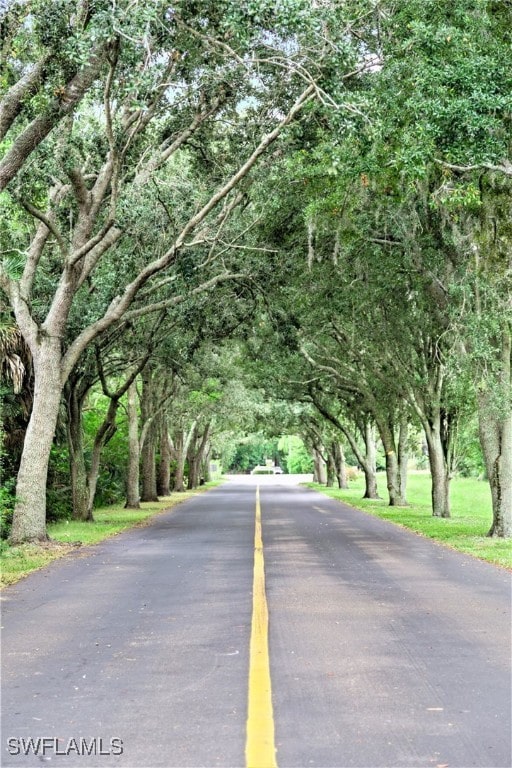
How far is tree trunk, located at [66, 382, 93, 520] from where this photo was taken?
24.2 meters

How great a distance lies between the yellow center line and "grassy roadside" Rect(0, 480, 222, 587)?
491 centimetres

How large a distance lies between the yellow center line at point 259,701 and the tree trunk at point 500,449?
→ 1036cm

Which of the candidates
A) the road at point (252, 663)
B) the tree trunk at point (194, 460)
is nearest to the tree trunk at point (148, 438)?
the tree trunk at point (194, 460)

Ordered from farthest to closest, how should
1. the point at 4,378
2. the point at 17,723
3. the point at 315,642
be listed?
1. the point at 4,378
2. the point at 315,642
3. the point at 17,723

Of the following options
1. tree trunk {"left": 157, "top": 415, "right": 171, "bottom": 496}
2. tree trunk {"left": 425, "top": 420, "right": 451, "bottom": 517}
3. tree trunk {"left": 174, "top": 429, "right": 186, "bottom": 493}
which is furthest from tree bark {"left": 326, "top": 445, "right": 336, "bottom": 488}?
tree trunk {"left": 425, "top": 420, "right": 451, "bottom": 517}

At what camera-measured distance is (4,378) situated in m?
19.9

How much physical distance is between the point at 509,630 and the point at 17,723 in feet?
16.4

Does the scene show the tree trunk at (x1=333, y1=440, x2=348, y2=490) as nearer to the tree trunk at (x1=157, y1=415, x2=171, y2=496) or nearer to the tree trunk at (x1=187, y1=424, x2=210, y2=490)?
the tree trunk at (x1=187, y1=424, x2=210, y2=490)

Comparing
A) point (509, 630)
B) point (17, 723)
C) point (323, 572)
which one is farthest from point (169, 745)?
point (323, 572)

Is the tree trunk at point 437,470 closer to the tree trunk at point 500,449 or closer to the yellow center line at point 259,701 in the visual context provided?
the tree trunk at point 500,449

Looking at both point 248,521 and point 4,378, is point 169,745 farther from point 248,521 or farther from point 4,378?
point 248,521

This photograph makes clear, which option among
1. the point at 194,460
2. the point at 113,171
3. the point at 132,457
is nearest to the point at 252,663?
the point at 113,171

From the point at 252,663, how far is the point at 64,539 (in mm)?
12699

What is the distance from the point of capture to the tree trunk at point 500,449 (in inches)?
738
